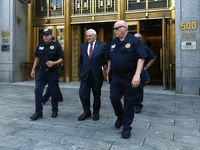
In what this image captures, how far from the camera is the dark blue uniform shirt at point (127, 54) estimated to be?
9.47 ft

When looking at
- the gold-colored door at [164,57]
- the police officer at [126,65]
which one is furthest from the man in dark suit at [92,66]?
the gold-colored door at [164,57]

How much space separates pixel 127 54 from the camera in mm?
2914

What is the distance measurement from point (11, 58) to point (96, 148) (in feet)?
27.4

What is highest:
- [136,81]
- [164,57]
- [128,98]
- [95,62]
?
[164,57]

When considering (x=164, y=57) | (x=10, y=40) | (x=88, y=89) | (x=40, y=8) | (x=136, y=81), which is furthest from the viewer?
(x=40, y=8)

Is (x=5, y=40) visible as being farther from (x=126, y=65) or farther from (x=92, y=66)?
(x=126, y=65)

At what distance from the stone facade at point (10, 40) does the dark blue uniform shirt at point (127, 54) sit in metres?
7.97

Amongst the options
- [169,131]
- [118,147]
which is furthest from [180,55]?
[118,147]

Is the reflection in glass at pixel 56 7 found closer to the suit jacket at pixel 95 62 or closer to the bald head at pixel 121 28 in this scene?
the suit jacket at pixel 95 62

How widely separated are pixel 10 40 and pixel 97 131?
8.10 metres

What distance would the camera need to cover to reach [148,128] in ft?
11.2

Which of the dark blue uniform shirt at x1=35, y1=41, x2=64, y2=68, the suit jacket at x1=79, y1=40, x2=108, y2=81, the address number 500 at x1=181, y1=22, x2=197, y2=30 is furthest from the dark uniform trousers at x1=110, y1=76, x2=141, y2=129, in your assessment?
the address number 500 at x1=181, y1=22, x2=197, y2=30

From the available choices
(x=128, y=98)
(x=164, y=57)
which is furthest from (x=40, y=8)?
(x=128, y=98)

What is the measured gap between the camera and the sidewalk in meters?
2.67
